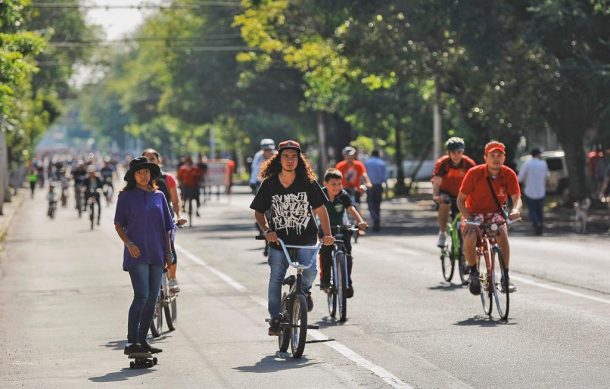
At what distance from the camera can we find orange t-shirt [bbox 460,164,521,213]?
14.7 meters

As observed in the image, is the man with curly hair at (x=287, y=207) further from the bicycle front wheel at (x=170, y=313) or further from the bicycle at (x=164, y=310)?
the bicycle front wheel at (x=170, y=313)

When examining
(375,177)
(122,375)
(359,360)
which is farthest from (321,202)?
(375,177)

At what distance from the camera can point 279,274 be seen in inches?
481

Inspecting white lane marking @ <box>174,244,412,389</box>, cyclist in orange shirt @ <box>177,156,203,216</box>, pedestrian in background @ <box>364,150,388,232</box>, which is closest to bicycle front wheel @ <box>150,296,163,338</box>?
white lane marking @ <box>174,244,412,389</box>

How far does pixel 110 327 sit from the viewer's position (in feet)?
48.6

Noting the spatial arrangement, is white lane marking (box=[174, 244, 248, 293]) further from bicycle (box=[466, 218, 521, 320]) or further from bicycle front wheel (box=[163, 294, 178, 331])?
bicycle (box=[466, 218, 521, 320])

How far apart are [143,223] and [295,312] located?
1.38 metres

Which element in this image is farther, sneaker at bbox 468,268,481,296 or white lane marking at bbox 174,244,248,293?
white lane marking at bbox 174,244,248,293

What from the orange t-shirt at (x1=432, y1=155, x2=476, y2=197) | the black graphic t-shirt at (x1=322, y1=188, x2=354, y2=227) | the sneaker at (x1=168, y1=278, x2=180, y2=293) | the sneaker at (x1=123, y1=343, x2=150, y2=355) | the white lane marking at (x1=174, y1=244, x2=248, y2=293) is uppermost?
the orange t-shirt at (x1=432, y1=155, x2=476, y2=197)

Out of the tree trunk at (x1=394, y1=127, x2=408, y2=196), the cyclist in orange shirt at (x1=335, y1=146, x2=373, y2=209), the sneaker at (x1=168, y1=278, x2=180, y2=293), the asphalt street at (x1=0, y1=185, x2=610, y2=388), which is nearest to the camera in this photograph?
the asphalt street at (x1=0, y1=185, x2=610, y2=388)

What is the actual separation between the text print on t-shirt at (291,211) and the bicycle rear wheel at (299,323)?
1.79 ft

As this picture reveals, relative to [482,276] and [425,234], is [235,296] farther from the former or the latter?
→ [425,234]

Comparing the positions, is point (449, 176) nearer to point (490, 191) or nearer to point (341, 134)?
point (490, 191)

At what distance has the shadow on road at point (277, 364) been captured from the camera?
11.4 meters
